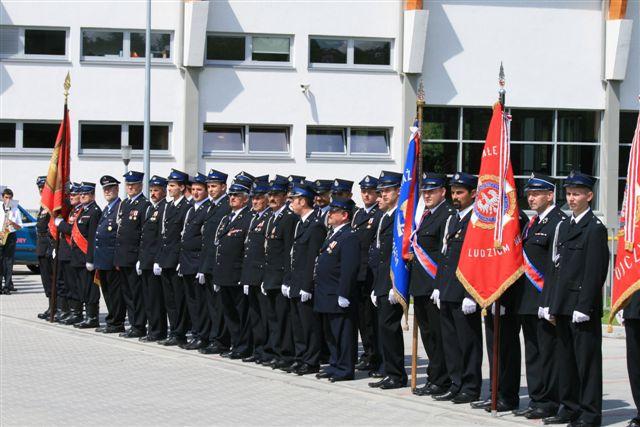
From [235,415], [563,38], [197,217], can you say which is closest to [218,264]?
[197,217]

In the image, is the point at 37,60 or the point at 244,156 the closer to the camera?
the point at 37,60

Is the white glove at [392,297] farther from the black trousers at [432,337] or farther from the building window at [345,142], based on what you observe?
the building window at [345,142]

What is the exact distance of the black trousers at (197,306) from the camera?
45.8 feet

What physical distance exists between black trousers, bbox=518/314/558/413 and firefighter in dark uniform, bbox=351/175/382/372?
8.99ft

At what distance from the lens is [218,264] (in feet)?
43.6

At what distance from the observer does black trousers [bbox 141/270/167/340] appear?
1470cm

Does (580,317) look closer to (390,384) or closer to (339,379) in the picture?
(390,384)

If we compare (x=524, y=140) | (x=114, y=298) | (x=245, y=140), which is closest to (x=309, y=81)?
(x=245, y=140)

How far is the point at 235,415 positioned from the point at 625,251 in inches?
137

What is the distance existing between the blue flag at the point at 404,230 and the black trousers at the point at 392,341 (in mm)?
262

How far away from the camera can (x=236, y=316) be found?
528 inches

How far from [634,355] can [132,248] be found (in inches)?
314

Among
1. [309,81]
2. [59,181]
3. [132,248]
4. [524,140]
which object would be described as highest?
[309,81]

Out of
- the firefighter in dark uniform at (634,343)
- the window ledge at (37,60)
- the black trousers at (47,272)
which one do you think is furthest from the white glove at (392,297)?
the window ledge at (37,60)
